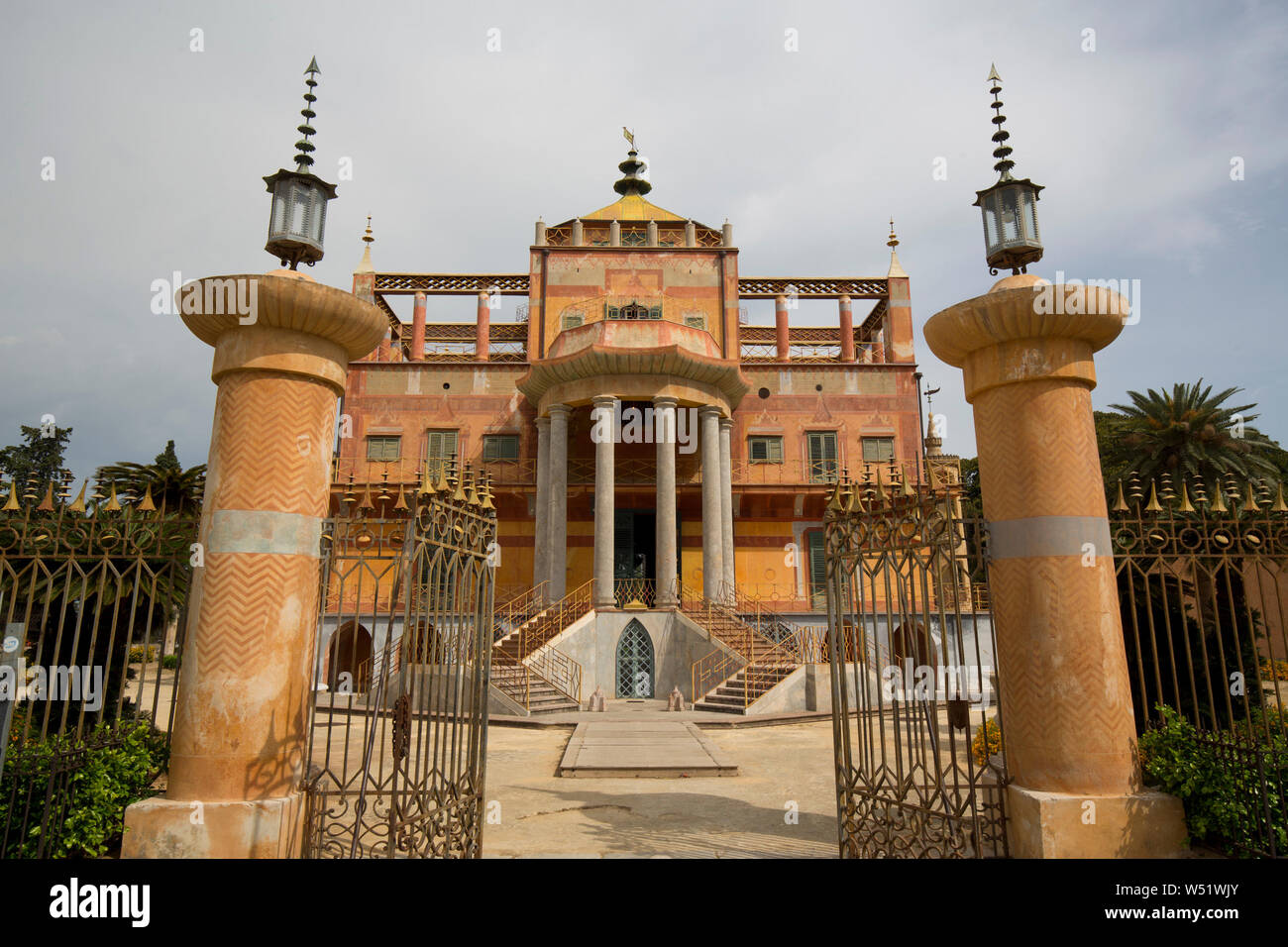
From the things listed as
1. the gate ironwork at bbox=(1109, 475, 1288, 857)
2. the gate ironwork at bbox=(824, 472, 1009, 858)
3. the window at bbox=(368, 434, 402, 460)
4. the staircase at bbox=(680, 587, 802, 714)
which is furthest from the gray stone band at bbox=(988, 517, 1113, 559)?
the window at bbox=(368, 434, 402, 460)

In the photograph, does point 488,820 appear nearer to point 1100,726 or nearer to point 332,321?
point 332,321

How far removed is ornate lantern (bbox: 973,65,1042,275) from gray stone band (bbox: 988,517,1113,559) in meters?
2.10

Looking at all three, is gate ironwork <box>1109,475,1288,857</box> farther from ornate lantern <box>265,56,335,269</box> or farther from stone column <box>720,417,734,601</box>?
stone column <box>720,417,734,601</box>

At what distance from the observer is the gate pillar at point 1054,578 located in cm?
547

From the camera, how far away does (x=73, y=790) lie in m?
5.88

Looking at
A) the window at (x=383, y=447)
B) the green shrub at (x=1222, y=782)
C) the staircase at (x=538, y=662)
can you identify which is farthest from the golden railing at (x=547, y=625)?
the green shrub at (x=1222, y=782)

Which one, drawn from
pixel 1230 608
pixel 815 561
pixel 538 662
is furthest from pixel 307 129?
pixel 815 561

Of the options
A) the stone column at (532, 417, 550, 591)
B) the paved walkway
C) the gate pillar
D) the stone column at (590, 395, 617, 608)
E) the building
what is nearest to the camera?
the gate pillar

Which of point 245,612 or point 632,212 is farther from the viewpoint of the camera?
point 632,212

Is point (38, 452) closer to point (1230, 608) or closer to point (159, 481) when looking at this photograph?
point (159, 481)

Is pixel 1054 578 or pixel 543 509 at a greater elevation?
pixel 543 509

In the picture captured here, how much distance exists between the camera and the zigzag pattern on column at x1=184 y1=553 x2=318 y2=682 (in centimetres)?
543

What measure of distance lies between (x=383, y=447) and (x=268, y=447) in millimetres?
22552
